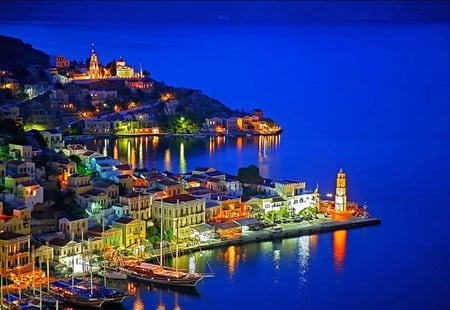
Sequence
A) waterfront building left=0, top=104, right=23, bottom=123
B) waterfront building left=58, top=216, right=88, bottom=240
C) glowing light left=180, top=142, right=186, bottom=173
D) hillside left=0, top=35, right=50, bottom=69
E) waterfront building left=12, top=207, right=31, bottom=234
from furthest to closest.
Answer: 1. hillside left=0, top=35, right=50, bottom=69
2. waterfront building left=0, top=104, right=23, bottom=123
3. glowing light left=180, top=142, right=186, bottom=173
4. waterfront building left=58, top=216, right=88, bottom=240
5. waterfront building left=12, top=207, right=31, bottom=234

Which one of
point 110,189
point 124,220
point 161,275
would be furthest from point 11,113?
point 161,275

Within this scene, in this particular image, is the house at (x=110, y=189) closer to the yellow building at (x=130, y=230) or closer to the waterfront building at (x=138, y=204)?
the waterfront building at (x=138, y=204)

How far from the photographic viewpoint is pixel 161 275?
10359mm

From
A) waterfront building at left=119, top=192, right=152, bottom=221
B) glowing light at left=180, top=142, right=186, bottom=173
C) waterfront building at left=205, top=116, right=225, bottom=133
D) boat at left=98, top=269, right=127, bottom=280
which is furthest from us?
waterfront building at left=205, top=116, right=225, bottom=133

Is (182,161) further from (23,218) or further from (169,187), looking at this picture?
(23,218)

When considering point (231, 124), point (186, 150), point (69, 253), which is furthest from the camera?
point (231, 124)

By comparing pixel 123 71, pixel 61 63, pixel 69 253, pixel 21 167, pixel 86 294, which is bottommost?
pixel 86 294

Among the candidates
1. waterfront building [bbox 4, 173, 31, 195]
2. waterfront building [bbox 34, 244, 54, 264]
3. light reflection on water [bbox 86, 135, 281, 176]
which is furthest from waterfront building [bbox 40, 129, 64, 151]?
waterfront building [bbox 34, 244, 54, 264]

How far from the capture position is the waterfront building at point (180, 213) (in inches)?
464

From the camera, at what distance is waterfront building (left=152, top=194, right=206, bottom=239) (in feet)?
38.7

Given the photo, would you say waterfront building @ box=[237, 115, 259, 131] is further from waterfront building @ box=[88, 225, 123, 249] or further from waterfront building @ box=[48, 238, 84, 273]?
waterfront building @ box=[48, 238, 84, 273]

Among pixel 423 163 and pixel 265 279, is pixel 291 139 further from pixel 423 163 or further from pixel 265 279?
pixel 265 279

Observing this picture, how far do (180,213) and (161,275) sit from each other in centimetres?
159

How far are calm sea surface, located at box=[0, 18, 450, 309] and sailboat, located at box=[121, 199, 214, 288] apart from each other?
0.12 m
